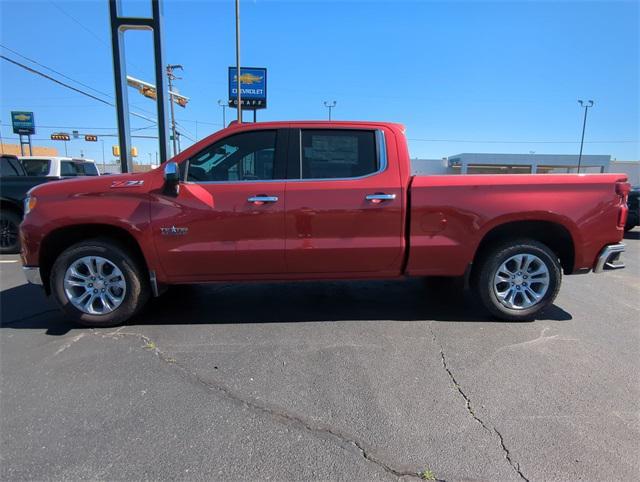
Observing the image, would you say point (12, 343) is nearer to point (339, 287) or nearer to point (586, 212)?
point (339, 287)

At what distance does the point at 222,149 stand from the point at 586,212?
373 centimetres

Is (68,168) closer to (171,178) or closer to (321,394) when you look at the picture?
(171,178)

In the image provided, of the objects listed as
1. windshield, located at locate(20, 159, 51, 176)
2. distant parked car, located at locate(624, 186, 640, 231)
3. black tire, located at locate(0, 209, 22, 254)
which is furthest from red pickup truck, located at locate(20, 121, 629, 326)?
distant parked car, located at locate(624, 186, 640, 231)

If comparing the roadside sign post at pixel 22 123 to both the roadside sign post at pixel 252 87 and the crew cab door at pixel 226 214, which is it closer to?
the roadside sign post at pixel 252 87

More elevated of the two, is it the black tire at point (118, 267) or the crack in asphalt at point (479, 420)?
the black tire at point (118, 267)

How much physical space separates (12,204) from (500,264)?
8.67 m

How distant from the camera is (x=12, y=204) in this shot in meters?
7.89

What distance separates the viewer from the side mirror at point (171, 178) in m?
3.82

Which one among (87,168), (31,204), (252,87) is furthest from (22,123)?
(31,204)

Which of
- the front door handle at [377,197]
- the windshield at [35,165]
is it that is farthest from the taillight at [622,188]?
the windshield at [35,165]

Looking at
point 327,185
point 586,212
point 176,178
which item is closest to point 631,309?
point 586,212

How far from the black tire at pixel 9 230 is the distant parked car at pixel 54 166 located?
205 cm

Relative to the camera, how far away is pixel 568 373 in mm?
3252

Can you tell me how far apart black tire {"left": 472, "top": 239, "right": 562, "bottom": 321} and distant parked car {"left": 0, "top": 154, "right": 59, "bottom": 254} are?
26.2 feet
